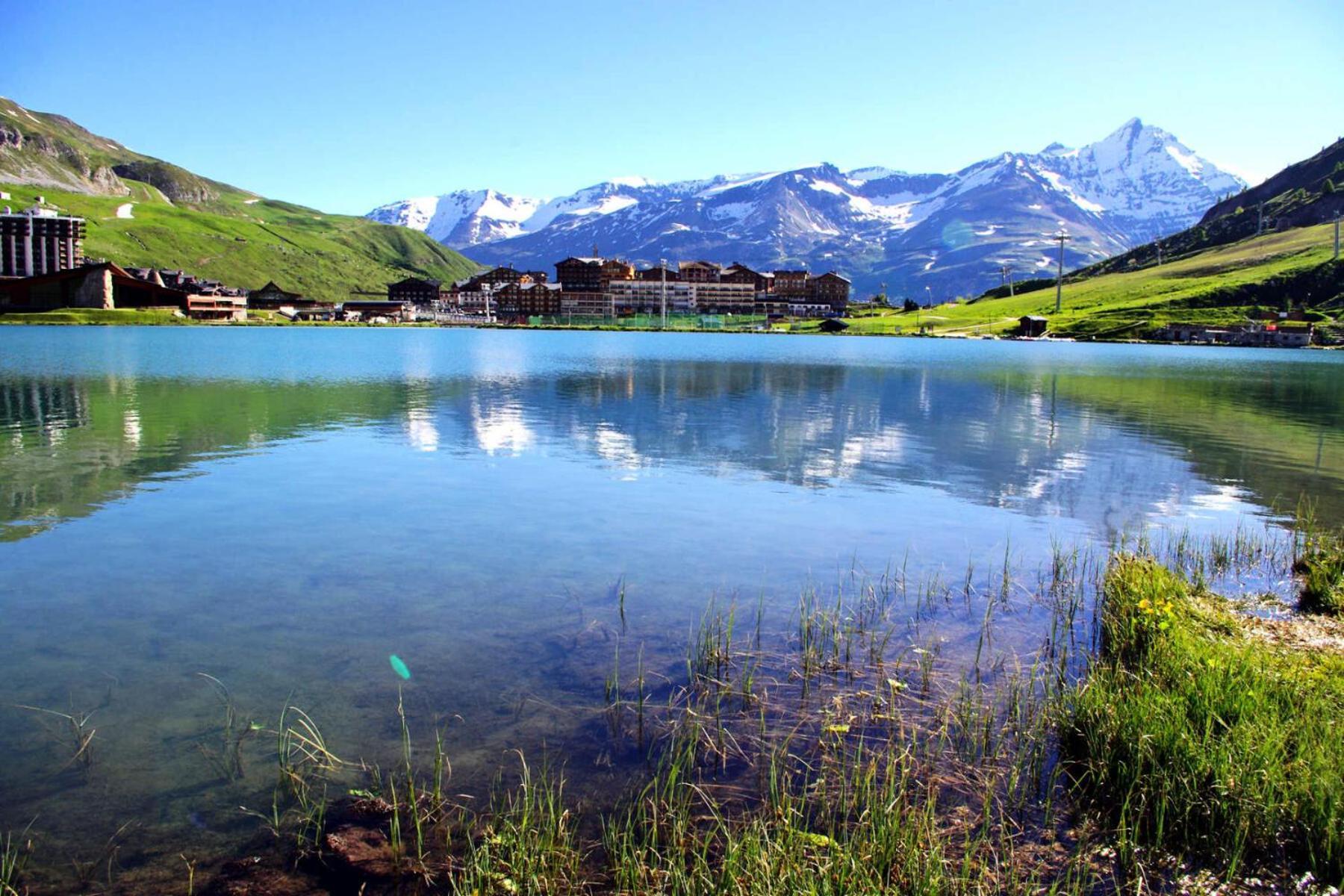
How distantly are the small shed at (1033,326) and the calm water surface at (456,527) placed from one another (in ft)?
457

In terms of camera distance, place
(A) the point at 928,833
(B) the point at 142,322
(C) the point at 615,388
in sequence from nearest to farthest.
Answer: (A) the point at 928,833
(C) the point at 615,388
(B) the point at 142,322

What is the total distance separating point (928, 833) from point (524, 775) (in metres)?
4.30

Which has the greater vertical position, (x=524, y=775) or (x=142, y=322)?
(x=142, y=322)

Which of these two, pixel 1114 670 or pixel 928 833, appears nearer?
pixel 928 833

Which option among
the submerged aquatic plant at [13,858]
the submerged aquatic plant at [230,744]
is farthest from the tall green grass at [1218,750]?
the submerged aquatic plant at [13,858]

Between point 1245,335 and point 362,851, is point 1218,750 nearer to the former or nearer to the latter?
point 362,851

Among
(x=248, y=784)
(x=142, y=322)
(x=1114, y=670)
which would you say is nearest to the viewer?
(x=248, y=784)

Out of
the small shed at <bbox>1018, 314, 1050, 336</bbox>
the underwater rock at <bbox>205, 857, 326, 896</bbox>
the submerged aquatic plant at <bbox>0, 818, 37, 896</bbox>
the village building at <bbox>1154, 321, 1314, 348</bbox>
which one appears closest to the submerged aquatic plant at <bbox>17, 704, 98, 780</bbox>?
the submerged aquatic plant at <bbox>0, 818, 37, 896</bbox>

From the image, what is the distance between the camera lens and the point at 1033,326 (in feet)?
626

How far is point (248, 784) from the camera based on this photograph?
9227 mm

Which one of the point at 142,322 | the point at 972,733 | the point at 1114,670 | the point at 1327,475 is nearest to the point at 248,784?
the point at 972,733

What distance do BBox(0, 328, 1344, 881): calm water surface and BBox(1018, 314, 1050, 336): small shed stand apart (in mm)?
139191

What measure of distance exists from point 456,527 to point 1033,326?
19344cm

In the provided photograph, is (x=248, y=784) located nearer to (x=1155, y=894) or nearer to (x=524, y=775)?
(x=524, y=775)
